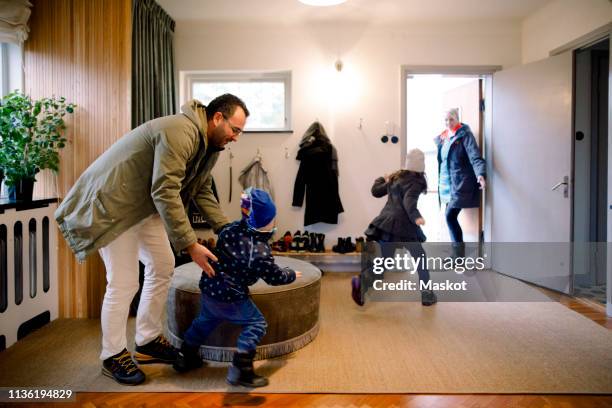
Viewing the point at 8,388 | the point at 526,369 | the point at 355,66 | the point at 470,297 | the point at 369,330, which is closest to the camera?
the point at 8,388

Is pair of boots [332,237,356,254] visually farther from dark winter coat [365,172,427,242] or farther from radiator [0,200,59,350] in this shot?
radiator [0,200,59,350]

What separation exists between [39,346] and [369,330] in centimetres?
193

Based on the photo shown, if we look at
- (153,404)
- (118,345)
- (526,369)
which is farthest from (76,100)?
(526,369)

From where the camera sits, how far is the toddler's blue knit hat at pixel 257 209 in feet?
6.64

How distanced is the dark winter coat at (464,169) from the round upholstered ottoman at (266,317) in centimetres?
243

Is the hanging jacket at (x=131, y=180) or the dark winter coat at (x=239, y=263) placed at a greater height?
the hanging jacket at (x=131, y=180)

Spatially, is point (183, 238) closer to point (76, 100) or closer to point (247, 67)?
point (76, 100)

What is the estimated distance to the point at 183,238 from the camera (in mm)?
1908

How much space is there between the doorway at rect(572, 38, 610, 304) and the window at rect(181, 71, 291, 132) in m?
2.80

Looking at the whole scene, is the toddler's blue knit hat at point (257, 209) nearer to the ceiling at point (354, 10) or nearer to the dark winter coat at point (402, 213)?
the dark winter coat at point (402, 213)

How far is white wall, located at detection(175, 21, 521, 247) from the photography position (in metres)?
4.61

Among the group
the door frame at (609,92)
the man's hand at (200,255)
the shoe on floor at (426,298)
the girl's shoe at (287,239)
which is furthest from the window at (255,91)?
the man's hand at (200,255)

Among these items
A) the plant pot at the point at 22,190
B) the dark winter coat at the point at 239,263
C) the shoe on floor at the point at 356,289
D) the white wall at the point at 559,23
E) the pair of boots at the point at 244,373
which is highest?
the white wall at the point at 559,23

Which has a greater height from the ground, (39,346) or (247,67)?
(247,67)
